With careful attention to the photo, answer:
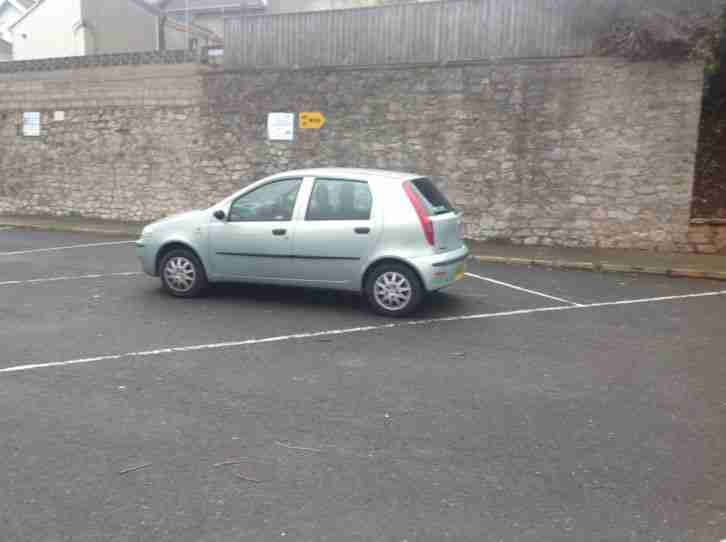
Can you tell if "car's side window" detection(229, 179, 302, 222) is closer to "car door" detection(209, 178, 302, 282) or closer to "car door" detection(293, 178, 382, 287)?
"car door" detection(209, 178, 302, 282)

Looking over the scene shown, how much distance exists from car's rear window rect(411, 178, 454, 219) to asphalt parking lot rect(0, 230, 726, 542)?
1178 millimetres

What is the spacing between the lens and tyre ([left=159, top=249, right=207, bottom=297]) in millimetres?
8383

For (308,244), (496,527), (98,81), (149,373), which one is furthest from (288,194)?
(98,81)

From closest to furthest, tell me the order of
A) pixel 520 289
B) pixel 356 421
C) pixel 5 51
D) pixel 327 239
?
1. pixel 356 421
2. pixel 327 239
3. pixel 520 289
4. pixel 5 51

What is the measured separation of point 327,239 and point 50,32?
3138 centimetres

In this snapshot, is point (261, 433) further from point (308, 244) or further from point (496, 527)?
point (308, 244)

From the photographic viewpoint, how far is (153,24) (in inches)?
1294

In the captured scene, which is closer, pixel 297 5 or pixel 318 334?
pixel 318 334

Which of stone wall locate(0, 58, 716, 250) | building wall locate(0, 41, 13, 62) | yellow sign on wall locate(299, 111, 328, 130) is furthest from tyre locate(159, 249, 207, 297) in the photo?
building wall locate(0, 41, 13, 62)

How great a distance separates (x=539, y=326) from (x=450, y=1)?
26.6 ft

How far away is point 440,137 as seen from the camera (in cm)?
1352

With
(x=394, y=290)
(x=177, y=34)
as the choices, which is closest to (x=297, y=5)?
(x=177, y=34)

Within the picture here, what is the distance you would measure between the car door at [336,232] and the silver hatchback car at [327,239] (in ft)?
0.04

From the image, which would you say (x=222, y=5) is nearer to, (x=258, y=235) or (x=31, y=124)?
(x=31, y=124)
